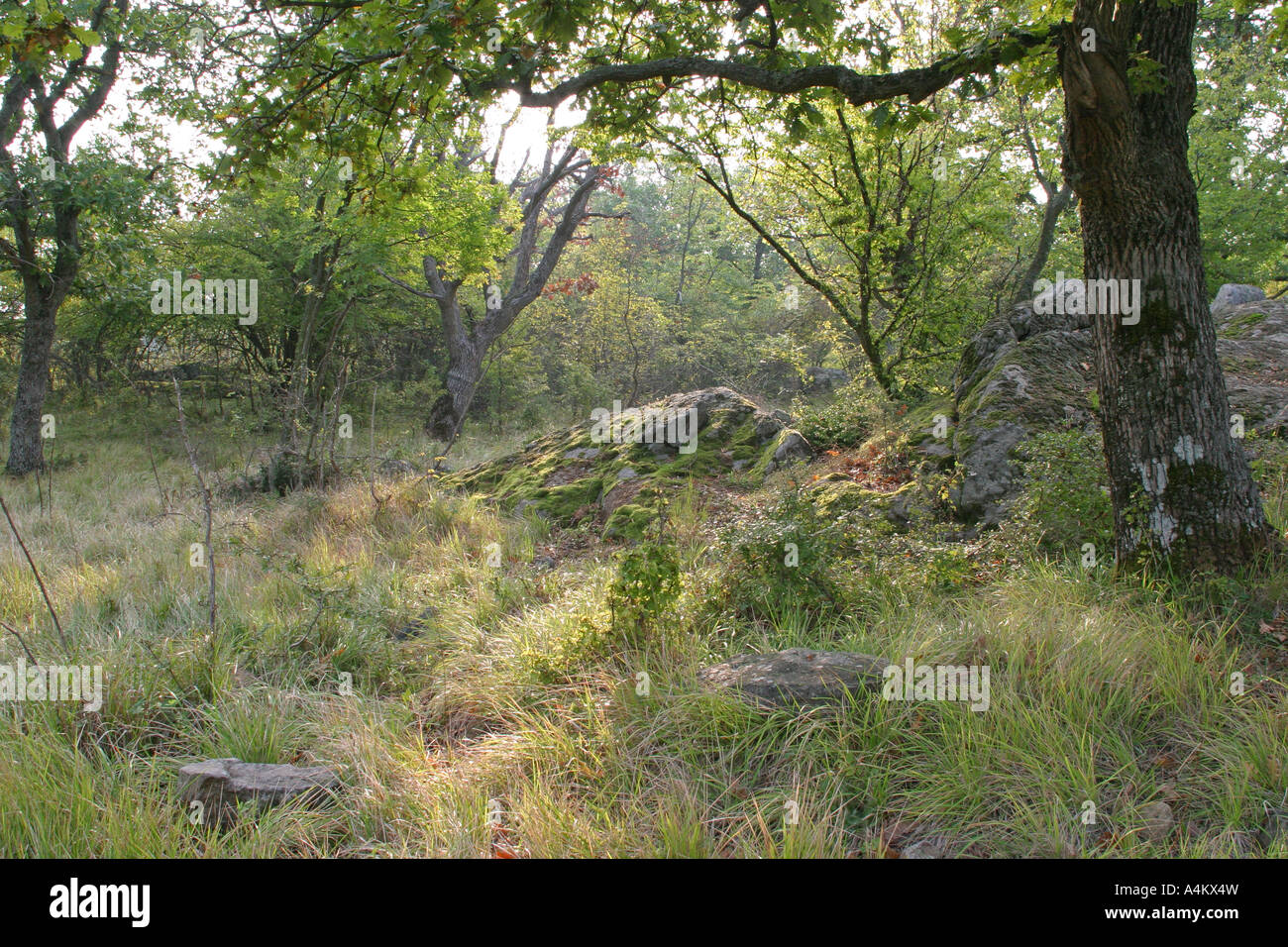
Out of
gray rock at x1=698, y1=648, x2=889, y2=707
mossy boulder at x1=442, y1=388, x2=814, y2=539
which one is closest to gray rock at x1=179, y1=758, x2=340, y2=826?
gray rock at x1=698, y1=648, x2=889, y2=707

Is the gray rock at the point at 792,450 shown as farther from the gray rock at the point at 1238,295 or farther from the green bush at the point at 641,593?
the gray rock at the point at 1238,295

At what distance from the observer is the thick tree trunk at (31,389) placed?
12.6m

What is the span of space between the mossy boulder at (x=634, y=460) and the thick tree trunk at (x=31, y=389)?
8.74 metres

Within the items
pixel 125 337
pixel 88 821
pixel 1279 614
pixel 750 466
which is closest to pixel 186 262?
pixel 125 337

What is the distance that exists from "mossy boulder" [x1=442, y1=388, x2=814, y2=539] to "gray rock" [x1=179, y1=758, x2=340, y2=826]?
4.12 meters

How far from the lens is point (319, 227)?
13758mm

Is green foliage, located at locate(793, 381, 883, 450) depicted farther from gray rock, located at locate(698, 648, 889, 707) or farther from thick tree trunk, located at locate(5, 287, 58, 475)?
thick tree trunk, located at locate(5, 287, 58, 475)

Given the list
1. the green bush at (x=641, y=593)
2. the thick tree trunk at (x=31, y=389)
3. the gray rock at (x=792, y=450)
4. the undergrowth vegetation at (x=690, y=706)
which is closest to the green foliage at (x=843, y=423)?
the gray rock at (x=792, y=450)

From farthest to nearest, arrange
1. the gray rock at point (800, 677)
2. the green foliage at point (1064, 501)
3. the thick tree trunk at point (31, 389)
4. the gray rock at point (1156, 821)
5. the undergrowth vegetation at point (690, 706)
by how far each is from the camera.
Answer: the thick tree trunk at point (31, 389)
the green foliage at point (1064, 501)
the gray rock at point (800, 677)
the undergrowth vegetation at point (690, 706)
the gray rock at point (1156, 821)

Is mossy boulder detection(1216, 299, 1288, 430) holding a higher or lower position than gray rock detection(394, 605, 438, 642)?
higher

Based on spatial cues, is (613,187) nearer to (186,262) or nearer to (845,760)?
(186,262)

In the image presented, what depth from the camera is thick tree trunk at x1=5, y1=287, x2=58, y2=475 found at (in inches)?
496
